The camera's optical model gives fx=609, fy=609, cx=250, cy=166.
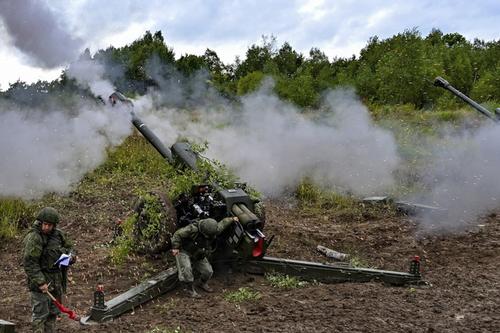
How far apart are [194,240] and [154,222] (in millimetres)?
794

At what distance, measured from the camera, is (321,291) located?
283 inches

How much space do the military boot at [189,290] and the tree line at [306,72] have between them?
404 cm

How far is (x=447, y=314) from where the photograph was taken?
635 cm

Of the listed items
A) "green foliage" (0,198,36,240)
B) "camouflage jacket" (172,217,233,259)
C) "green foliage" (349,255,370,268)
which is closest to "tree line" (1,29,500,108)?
"green foliage" (0,198,36,240)

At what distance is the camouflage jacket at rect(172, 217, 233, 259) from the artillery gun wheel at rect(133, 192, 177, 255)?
49 centimetres

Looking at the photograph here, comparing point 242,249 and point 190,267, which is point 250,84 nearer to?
point 242,249

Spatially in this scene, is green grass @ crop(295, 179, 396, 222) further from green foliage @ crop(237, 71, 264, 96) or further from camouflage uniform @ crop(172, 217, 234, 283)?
camouflage uniform @ crop(172, 217, 234, 283)

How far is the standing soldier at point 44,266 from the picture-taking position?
227 inches

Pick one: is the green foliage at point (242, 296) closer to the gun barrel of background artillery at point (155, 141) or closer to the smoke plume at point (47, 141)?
the gun barrel of background artillery at point (155, 141)

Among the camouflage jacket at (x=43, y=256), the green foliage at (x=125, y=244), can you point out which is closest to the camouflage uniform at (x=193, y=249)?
the green foliage at (x=125, y=244)

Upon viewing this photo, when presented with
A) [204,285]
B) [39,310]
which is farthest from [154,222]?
[39,310]

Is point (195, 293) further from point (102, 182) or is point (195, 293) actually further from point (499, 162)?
point (499, 162)

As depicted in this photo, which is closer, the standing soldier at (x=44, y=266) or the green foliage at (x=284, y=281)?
the standing soldier at (x=44, y=266)

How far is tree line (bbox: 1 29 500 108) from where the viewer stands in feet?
39.1
